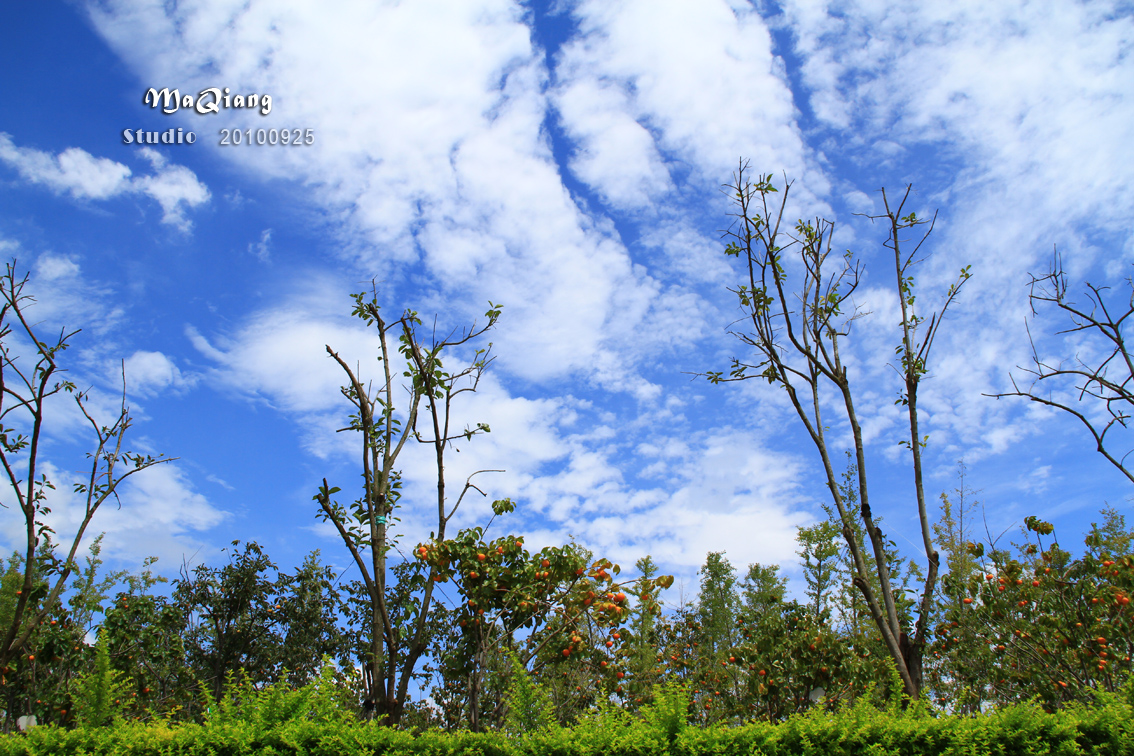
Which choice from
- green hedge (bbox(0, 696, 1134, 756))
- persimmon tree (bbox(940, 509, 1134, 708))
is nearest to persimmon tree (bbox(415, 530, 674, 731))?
green hedge (bbox(0, 696, 1134, 756))

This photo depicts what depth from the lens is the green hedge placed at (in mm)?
3352

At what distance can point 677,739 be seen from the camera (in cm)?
338

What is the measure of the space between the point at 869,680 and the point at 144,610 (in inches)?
359

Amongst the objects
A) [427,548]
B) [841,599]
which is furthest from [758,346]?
[841,599]

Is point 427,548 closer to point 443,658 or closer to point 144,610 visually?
point 443,658

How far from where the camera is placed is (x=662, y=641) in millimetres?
14641

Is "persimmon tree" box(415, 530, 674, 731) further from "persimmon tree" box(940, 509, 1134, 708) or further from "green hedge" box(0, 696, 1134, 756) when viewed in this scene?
"persimmon tree" box(940, 509, 1134, 708)

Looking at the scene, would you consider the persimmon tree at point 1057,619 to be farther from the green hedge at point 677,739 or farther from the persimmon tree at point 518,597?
the persimmon tree at point 518,597

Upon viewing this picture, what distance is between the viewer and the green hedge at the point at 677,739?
11.0ft

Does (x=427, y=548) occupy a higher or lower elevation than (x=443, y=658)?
higher

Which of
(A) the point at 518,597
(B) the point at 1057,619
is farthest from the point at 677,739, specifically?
(B) the point at 1057,619

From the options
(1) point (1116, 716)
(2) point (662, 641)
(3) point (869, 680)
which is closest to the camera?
(1) point (1116, 716)

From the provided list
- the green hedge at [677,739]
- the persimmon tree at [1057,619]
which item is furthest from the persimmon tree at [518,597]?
the persimmon tree at [1057,619]

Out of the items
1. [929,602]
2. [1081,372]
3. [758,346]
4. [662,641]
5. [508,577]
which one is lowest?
[662,641]
